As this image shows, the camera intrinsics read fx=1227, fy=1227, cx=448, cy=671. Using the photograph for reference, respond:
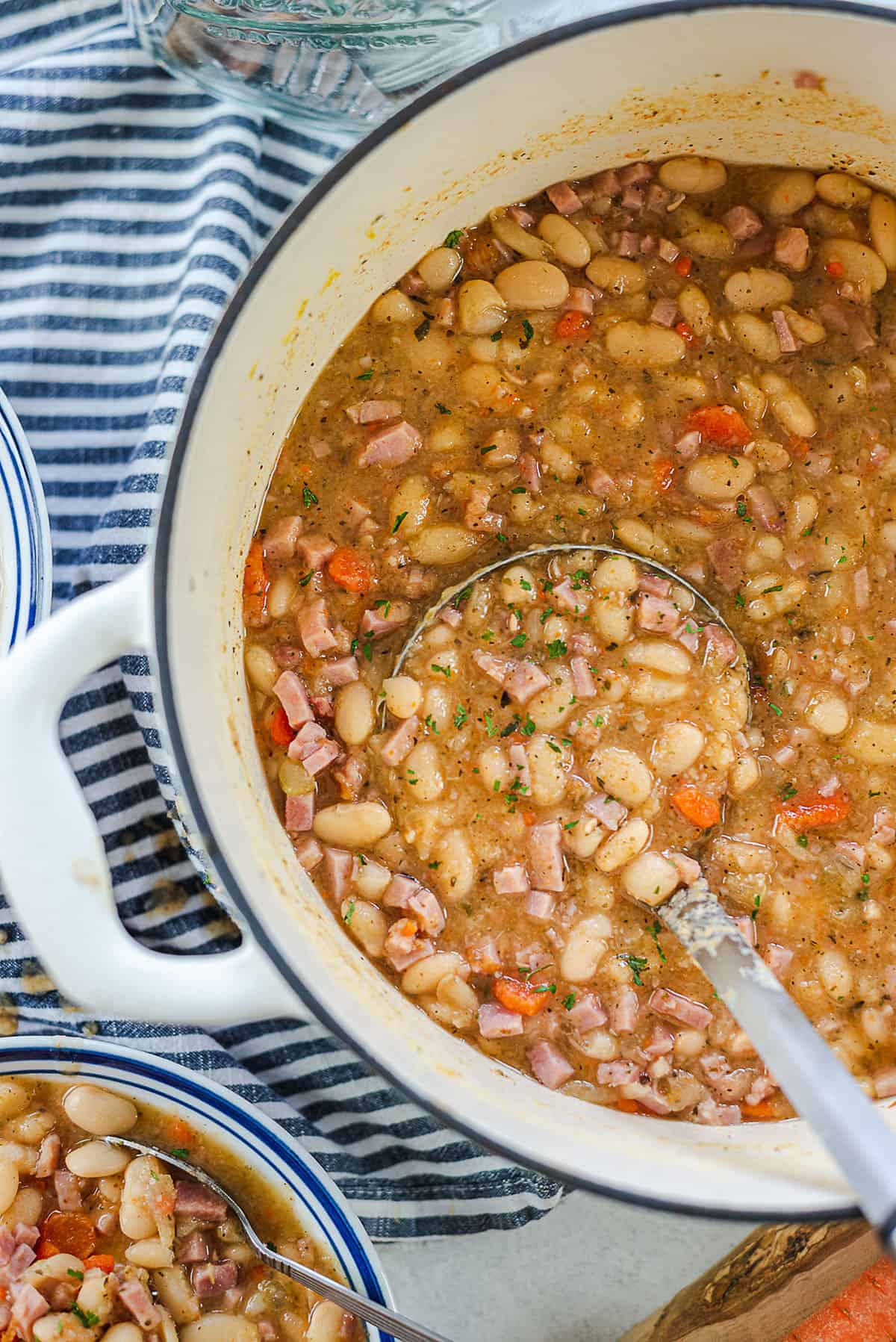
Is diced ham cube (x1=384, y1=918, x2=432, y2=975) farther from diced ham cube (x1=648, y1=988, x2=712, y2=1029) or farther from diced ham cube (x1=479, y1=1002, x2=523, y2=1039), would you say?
diced ham cube (x1=648, y1=988, x2=712, y2=1029)

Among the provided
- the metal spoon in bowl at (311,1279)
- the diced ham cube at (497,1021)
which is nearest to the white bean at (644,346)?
the diced ham cube at (497,1021)

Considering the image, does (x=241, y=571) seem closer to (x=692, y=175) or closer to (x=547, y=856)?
(x=547, y=856)

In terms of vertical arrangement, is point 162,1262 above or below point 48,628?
below

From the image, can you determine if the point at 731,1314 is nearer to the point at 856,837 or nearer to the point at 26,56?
the point at 856,837

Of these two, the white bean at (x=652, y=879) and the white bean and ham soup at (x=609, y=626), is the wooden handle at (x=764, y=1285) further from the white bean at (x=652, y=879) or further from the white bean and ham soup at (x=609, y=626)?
the white bean at (x=652, y=879)

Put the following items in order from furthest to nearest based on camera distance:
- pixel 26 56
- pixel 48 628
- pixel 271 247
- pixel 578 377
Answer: pixel 26 56 → pixel 578 377 → pixel 271 247 → pixel 48 628

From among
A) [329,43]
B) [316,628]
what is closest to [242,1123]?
[316,628]

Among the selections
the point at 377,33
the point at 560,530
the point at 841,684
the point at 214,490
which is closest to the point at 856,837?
the point at 841,684
